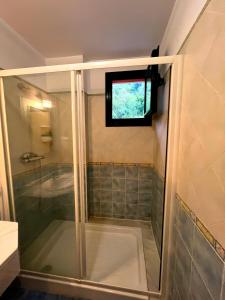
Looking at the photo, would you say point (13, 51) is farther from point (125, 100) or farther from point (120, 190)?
point (120, 190)

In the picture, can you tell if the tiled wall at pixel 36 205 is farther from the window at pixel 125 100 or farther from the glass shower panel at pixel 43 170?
the window at pixel 125 100

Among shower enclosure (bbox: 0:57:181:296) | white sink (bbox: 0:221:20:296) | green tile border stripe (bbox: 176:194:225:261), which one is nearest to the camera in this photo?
green tile border stripe (bbox: 176:194:225:261)

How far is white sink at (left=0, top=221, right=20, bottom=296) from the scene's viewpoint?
74 cm

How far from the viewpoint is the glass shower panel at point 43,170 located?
1.32 m

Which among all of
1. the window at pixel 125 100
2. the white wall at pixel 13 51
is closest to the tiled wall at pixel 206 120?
the window at pixel 125 100

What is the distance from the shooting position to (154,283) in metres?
1.23

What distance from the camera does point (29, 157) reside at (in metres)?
1.54

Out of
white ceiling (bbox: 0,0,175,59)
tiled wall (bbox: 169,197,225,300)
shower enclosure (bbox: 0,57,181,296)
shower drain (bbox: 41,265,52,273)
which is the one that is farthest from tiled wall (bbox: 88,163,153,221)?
white ceiling (bbox: 0,0,175,59)

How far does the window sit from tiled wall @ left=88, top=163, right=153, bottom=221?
632 mm

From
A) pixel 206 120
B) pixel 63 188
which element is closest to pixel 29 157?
pixel 63 188

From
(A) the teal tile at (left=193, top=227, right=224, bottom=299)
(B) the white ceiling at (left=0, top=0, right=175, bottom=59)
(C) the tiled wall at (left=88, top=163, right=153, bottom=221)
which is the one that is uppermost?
(B) the white ceiling at (left=0, top=0, right=175, bottom=59)

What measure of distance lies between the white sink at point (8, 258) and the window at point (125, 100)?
1.58 metres

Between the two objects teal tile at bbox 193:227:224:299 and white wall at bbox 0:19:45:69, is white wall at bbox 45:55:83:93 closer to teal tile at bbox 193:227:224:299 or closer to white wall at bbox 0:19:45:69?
white wall at bbox 0:19:45:69

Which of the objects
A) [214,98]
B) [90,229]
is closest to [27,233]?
[90,229]
